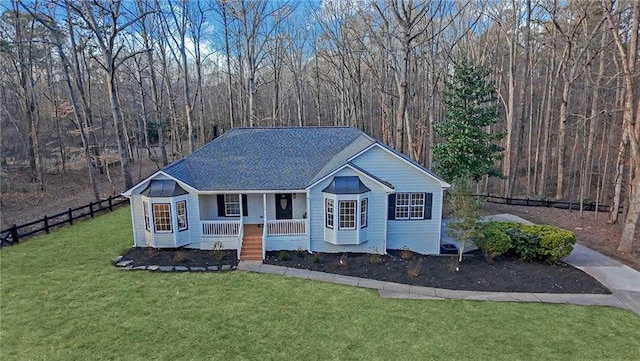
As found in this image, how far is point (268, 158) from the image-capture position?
16.3 meters

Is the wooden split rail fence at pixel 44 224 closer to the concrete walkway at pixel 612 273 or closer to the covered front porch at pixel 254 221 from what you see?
the covered front porch at pixel 254 221

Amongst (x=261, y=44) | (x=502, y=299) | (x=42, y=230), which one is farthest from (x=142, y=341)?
(x=261, y=44)

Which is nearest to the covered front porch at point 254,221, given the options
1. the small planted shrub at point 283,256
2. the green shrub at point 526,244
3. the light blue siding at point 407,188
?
the small planted shrub at point 283,256

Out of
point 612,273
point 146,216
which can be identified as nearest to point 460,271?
point 612,273

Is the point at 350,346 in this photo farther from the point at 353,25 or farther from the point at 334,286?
the point at 353,25

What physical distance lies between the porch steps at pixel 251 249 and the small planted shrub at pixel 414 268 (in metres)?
5.89

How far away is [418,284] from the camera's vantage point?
37.6 ft

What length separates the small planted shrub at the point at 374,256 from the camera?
43.3 ft

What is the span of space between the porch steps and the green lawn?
1574 millimetres

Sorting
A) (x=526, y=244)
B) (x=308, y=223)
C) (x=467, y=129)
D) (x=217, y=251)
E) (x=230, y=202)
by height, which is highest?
(x=467, y=129)

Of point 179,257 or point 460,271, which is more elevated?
point 179,257

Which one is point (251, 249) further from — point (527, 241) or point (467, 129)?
point (467, 129)

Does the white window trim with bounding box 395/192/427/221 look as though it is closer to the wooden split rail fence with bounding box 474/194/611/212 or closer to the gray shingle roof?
the gray shingle roof

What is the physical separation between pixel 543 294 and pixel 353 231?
6783 millimetres
